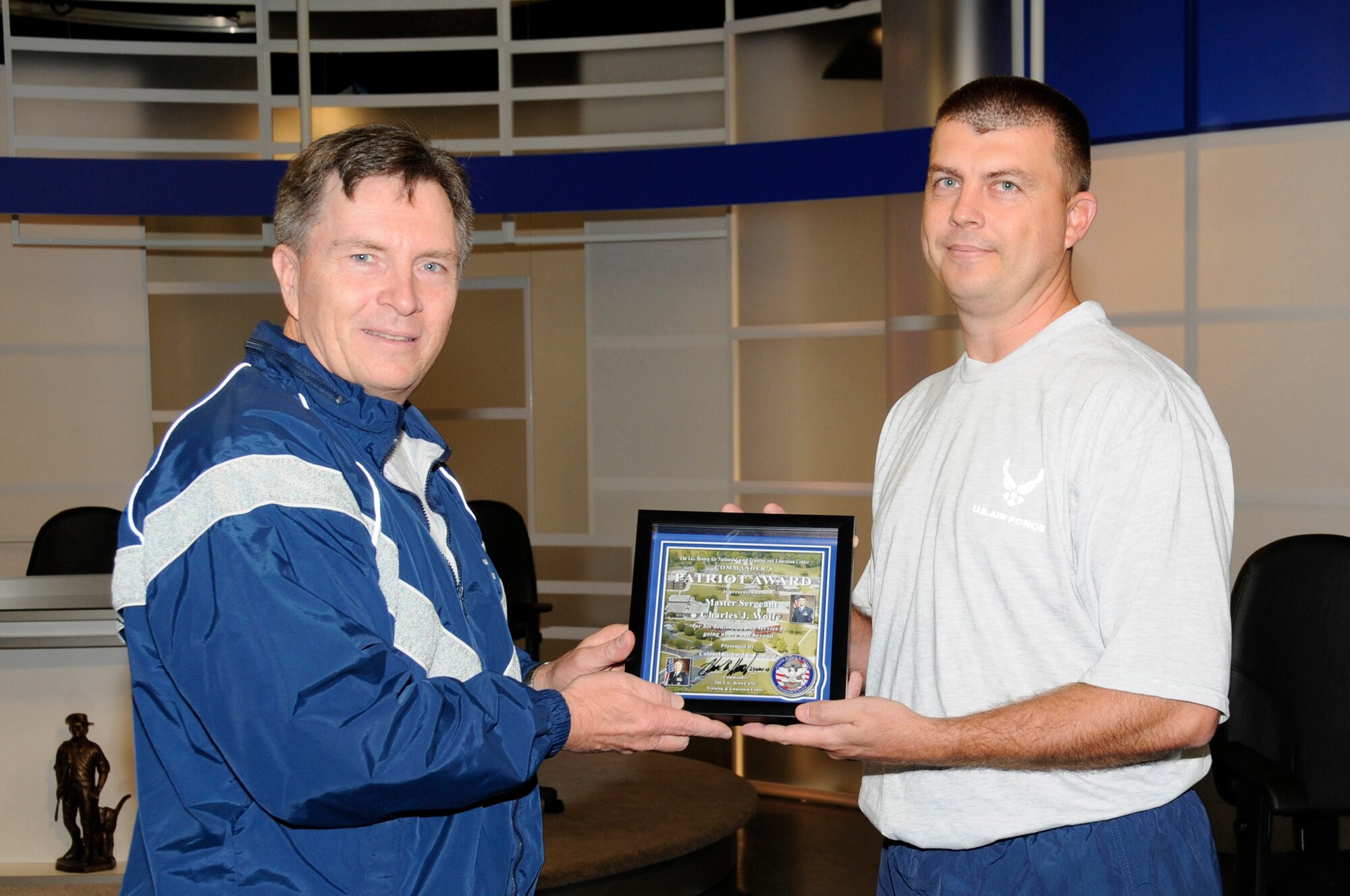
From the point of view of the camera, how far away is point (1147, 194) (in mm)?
5004

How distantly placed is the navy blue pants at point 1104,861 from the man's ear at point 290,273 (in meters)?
1.34

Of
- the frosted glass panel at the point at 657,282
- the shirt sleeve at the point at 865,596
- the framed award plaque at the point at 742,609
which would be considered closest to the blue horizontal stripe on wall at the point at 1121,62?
the frosted glass panel at the point at 657,282

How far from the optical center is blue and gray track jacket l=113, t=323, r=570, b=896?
1.48 metres

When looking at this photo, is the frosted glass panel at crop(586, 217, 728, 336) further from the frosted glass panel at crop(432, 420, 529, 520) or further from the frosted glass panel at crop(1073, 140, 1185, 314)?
the frosted glass panel at crop(1073, 140, 1185, 314)

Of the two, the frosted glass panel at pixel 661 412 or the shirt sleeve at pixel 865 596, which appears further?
the frosted glass panel at pixel 661 412

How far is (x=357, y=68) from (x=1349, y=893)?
6.20m

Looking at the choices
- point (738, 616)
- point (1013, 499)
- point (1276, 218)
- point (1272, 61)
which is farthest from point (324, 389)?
point (1272, 61)

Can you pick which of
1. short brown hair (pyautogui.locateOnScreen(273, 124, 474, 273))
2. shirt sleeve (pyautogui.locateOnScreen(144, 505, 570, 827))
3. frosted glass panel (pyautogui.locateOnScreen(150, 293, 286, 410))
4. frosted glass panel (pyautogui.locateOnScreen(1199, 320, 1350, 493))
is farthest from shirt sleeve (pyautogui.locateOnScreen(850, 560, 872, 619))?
frosted glass panel (pyautogui.locateOnScreen(150, 293, 286, 410))

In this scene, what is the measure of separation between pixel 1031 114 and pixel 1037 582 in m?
0.75

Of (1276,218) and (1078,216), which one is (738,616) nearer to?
(1078,216)

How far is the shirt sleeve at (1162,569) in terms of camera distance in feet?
5.48

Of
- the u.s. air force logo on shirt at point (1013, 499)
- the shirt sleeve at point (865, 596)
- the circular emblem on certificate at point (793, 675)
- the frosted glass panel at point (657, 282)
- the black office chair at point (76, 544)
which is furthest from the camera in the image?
the frosted glass panel at point (657, 282)

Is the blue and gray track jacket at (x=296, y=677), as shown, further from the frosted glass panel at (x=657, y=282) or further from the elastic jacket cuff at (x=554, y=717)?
the frosted glass panel at (x=657, y=282)

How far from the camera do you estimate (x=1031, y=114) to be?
6.27 ft
